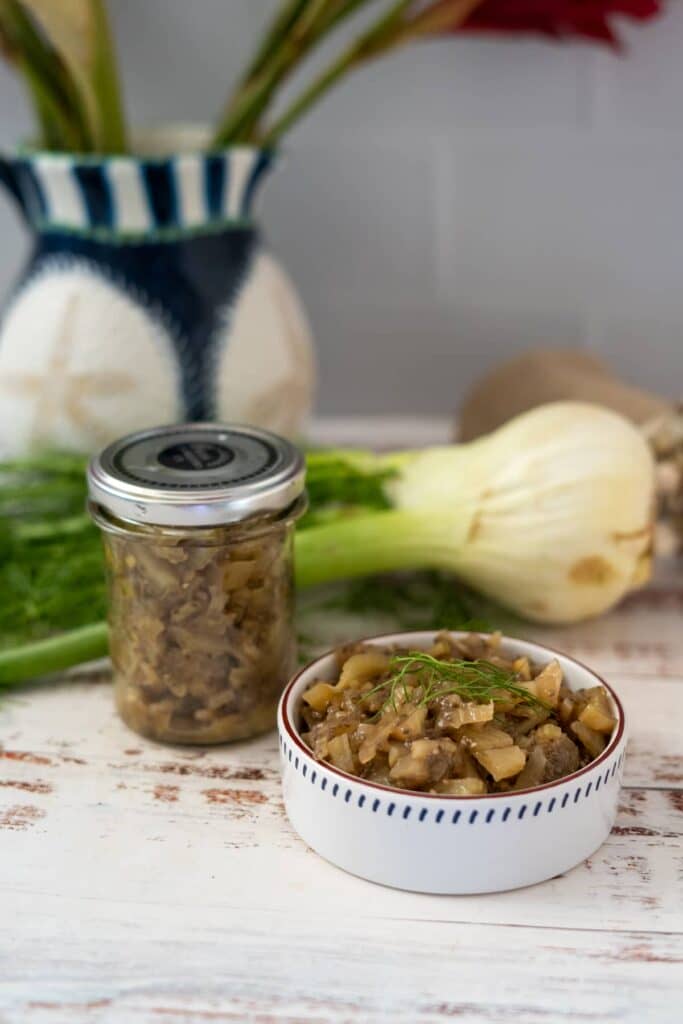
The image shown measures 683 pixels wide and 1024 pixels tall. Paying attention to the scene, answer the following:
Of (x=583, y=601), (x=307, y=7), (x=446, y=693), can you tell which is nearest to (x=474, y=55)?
(x=307, y=7)

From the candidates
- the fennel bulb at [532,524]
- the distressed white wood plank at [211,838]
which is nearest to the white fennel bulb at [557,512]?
the fennel bulb at [532,524]

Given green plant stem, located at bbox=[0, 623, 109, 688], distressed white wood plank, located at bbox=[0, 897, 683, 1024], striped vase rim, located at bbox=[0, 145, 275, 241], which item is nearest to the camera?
distressed white wood plank, located at bbox=[0, 897, 683, 1024]

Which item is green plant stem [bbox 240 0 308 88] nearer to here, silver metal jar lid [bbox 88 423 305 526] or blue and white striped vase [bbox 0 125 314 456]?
blue and white striped vase [bbox 0 125 314 456]

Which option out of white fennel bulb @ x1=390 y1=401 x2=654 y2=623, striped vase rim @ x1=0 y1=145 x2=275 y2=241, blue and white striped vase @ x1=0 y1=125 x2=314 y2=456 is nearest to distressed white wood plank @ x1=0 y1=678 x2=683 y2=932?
white fennel bulb @ x1=390 y1=401 x2=654 y2=623

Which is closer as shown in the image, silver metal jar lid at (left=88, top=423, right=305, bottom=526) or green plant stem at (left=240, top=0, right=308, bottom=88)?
silver metal jar lid at (left=88, top=423, right=305, bottom=526)

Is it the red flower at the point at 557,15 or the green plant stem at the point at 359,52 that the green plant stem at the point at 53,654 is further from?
the red flower at the point at 557,15

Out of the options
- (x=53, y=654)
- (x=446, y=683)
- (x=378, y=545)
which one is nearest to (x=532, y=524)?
(x=378, y=545)

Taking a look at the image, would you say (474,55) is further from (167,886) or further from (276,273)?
(167,886)
